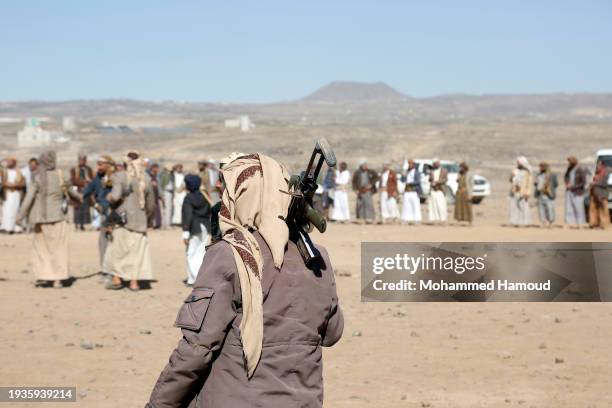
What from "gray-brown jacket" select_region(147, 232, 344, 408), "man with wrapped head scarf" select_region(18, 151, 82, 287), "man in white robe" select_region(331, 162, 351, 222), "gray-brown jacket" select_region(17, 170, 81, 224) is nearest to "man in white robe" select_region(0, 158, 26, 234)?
"man in white robe" select_region(331, 162, 351, 222)

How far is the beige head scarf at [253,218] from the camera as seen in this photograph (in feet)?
11.6

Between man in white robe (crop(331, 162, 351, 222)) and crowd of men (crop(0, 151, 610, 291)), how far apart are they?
0.02m

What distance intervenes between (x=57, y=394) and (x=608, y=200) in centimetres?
1714

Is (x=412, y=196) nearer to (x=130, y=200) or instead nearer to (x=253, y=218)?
(x=130, y=200)

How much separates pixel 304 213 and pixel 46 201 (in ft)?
29.9

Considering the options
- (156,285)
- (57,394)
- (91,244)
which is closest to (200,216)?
(156,285)

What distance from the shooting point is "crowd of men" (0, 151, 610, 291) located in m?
12.2

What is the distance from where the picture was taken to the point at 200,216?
12.3 m

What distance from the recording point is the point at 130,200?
12070 millimetres

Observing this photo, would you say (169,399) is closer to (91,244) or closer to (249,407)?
(249,407)

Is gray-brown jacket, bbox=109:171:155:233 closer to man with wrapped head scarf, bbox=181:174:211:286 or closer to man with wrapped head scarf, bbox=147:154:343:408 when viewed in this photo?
man with wrapped head scarf, bbox=181:174:211:286

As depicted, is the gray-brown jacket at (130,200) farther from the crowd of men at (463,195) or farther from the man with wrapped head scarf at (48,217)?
the crowd of men at (463,195)

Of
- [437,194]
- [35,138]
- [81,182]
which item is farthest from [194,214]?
[35,138]

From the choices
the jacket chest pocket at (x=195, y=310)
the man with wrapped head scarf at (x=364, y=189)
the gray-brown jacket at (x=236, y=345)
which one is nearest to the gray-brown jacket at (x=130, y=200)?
the gray-brown jacket at (x=236, y=345)
